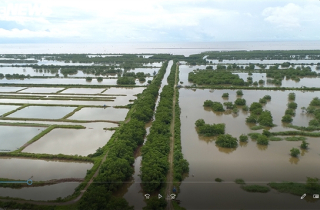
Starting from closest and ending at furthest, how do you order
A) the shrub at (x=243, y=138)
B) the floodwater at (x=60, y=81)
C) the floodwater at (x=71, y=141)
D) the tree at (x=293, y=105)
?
the floodwater at (x=71, y=141) → the shrub at (x=243, y=138) → the tree at (x=293, y=105) → the floodwater at (x=60, y=81)

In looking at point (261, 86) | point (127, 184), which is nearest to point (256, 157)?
point (127, 184)

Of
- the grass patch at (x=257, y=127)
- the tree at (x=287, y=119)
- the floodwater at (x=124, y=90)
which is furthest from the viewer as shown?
the floodwater at (x=124, y=90)

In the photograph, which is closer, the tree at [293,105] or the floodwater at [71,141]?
the floodwater at [71,141]

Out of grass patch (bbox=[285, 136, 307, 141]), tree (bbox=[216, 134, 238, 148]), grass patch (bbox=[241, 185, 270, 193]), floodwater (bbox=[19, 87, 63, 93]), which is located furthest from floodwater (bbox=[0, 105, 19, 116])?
grass patch (bbox=[285, 136, 307, 141])

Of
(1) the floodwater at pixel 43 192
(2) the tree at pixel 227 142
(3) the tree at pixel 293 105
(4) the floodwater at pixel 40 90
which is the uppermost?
(4) the floodwater at pixel 40 90

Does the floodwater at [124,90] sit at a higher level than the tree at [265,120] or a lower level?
higher

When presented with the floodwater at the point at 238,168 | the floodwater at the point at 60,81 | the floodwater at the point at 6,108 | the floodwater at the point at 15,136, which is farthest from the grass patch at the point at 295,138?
the floodwater at the point at 6,108

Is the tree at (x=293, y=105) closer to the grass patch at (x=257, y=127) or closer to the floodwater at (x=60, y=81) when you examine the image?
the grass patch at (x=257, y=127)
